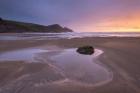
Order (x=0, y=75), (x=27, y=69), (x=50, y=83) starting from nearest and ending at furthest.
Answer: (x=50, y=83) < (x=0, y=75) < (x=27, y=69)

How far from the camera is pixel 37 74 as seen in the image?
7.05 metres

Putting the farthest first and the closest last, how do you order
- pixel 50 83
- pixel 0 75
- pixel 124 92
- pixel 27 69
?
pixel 27 69 < pixel 0 75 < pixel 50 83 < pixel 124 92

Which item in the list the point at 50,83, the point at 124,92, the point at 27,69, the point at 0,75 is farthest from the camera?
the point at 27,69

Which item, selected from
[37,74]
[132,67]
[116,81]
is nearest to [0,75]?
[37,74]

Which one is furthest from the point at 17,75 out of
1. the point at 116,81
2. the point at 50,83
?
the point at 116,81

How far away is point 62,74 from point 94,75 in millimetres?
1231

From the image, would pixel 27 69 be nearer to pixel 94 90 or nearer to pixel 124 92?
pixel 94 90

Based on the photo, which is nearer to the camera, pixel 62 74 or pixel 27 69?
pixel 62 74

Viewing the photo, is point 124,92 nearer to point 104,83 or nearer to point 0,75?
point 104,83

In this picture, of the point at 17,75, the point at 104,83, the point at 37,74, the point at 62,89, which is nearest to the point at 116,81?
the point at 104,83

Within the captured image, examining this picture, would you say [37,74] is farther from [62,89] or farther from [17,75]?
[62,89]

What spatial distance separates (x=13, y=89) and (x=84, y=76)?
2718mm

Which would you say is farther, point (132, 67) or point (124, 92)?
point (132, 67)

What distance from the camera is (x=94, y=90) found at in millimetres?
5332
